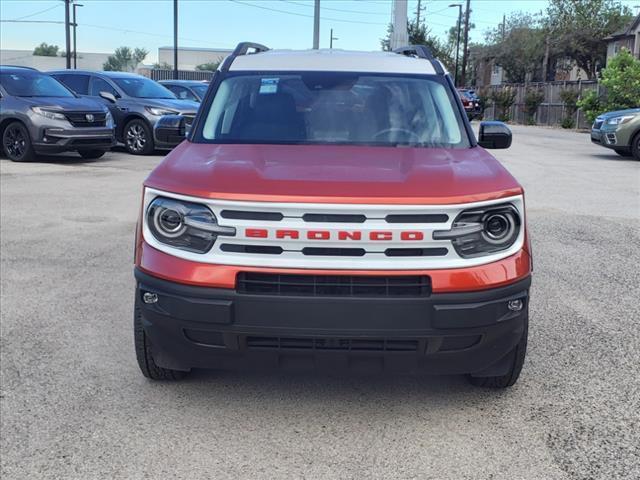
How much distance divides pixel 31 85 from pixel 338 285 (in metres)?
12.9

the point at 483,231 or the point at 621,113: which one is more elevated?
the point at 621,113

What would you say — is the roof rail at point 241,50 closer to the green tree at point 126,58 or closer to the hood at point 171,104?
the hood at point 171,104

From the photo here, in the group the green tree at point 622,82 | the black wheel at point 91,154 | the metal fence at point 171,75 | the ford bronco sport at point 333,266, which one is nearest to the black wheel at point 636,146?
the green tree at point 622,82

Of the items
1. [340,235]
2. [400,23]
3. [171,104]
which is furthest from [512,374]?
[400,23]

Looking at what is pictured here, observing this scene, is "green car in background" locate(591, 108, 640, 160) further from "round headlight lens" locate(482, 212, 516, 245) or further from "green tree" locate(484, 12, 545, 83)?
"green tree" locate(484, 12, 545, 83)

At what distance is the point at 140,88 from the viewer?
16.4 meters

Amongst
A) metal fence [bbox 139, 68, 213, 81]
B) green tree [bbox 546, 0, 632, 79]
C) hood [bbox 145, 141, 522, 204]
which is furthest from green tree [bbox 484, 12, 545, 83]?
hood [bbox 145, 141, 522, 204]

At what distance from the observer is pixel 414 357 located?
3.23 m

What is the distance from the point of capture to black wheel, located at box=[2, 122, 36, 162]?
13774mm

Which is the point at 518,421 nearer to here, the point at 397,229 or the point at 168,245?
the point at 397,229

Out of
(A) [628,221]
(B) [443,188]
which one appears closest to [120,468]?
(B) [443,188]

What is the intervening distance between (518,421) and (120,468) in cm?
185

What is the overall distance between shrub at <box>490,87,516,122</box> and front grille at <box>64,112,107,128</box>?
3022 centimetres

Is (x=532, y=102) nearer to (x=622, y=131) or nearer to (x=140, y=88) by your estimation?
→ (x=622, y=131)
